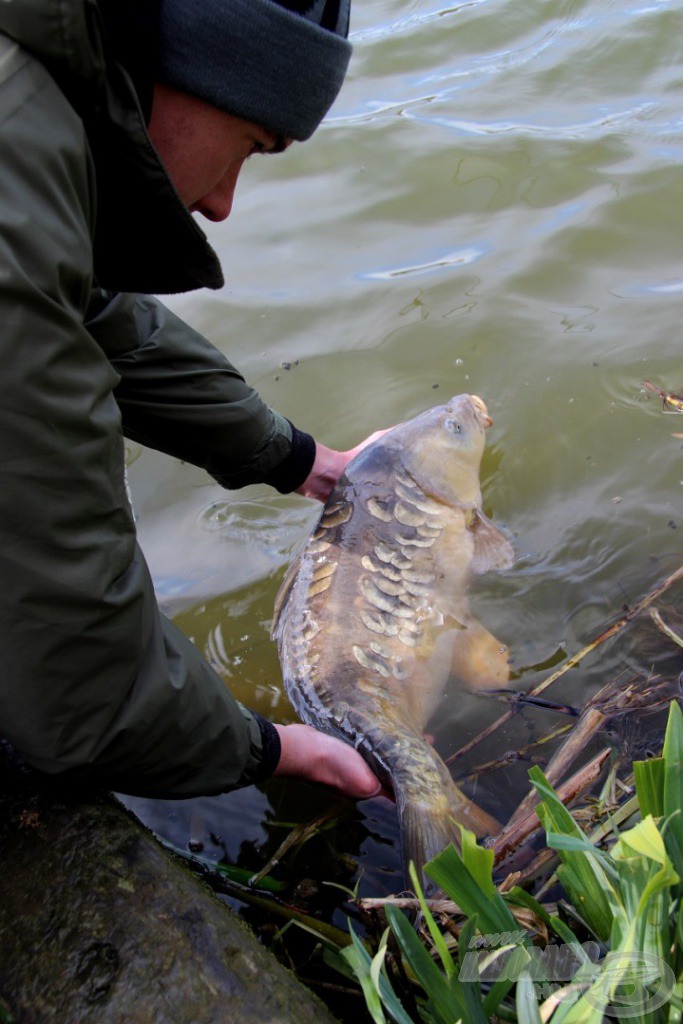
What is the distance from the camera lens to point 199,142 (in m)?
2.16

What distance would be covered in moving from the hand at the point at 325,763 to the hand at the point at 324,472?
134 centimetres

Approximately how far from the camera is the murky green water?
3.78 m

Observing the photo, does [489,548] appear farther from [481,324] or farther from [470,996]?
[470,996]

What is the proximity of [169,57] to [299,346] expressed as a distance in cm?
356

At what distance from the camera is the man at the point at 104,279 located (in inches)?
66.8

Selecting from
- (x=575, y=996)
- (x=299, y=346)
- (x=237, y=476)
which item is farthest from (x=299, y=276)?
(x=575, y=996)

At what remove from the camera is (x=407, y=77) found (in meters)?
8.05

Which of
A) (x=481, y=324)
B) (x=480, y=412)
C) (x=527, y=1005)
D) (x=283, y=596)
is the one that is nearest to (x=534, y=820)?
(x=527, y=1005)

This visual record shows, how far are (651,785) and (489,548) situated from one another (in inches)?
87.9

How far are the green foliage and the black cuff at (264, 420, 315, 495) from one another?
2232 mm

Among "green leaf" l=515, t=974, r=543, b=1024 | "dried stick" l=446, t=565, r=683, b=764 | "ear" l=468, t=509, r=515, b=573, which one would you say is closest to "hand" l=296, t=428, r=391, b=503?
"ear" l=468, t=509, r=515, b=573

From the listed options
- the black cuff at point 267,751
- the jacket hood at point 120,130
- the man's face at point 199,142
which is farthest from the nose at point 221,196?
the black cuff at point 267,751

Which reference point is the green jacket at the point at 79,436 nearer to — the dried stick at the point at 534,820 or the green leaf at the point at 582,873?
the dried stick at the point at 534,820

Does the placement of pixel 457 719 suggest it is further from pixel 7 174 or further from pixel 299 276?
pixel 299 276
